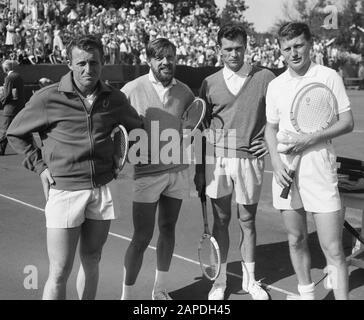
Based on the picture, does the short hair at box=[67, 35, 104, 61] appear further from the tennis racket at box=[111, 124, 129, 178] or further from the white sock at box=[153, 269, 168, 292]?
the white sock at box=[153, 269, 168, 292]

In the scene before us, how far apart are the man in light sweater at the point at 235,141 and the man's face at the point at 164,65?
1.56ft

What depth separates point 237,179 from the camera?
4.60 metres

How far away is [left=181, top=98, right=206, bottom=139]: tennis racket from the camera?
4.41 m

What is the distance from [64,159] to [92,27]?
2376 cm

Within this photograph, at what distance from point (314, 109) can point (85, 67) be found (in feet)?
4.75

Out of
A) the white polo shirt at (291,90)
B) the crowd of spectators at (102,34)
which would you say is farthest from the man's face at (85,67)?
the crowd of spectators at (102,34)

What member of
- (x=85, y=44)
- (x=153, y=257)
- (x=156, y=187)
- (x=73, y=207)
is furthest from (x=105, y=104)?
(x=153, y=257)

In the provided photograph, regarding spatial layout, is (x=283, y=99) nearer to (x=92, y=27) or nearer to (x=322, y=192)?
(x=322, y=192)

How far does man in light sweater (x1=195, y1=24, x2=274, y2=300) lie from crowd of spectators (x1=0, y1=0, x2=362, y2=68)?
580 inches

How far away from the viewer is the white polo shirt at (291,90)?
3811 mm

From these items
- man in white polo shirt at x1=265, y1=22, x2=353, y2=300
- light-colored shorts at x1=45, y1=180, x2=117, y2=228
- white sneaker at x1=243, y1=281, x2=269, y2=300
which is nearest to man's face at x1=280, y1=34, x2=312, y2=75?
man in white polo shirt at x1=265, y1=22, x2=353, y2=300

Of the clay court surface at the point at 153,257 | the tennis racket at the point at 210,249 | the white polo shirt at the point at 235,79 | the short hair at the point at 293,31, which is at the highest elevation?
the short hair at the point at 293,31

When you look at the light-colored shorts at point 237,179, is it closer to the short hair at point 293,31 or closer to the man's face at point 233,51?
the man's face at point 233,51

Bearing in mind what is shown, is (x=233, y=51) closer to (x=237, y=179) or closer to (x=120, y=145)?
(x=237, y=179)
